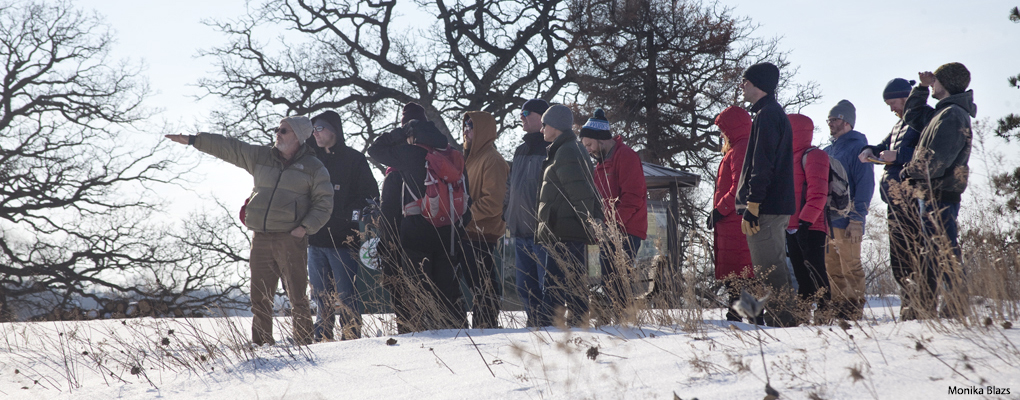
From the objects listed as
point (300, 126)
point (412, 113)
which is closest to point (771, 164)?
point (412, 113)

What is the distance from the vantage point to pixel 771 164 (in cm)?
359

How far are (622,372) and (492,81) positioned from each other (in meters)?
14.8

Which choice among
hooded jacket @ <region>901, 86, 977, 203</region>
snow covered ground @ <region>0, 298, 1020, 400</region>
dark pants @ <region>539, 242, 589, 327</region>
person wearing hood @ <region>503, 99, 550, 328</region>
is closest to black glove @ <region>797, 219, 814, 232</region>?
hooded jacket @ <region>901, 86, 977, 203</region>

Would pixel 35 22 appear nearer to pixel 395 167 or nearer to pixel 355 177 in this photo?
pixel 355 177

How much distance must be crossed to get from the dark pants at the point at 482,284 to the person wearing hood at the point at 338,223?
78cm

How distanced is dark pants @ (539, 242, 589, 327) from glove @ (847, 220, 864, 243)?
193cm

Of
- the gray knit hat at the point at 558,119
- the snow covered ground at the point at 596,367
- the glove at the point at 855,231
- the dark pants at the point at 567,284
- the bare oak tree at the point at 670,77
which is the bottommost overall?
the snow covered ground at the point at 596,367

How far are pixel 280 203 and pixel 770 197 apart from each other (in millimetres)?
3004

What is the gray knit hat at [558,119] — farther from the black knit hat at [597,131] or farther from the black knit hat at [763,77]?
the black knit hat at [763,77]

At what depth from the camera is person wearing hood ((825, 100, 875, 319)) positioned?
187 inches

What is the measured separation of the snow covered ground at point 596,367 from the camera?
6.28 feet

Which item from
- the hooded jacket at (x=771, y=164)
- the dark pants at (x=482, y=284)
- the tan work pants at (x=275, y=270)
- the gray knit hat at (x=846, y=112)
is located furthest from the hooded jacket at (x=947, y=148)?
the tan work pants at (x=275, y=270)

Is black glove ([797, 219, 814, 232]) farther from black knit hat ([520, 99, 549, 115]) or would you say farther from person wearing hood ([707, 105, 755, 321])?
black knit hat ([520, 99, 549, 115])

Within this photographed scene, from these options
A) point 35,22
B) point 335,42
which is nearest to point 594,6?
point 335,42
